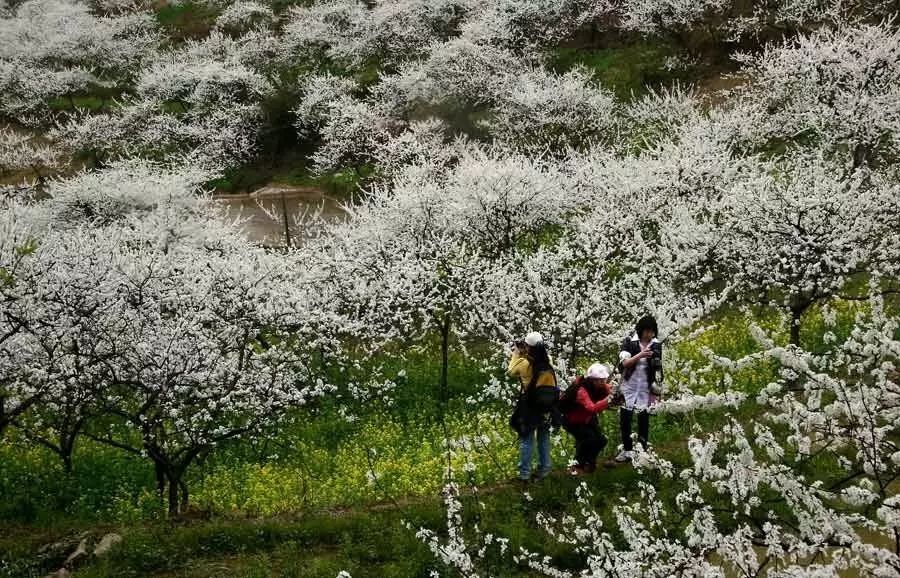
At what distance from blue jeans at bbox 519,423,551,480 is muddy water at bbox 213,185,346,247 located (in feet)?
86.4

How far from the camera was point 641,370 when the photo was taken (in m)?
9.94

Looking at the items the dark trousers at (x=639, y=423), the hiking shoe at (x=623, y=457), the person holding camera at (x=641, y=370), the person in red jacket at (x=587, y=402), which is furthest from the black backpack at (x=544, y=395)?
the hiking shoe at (x=623, y=457)

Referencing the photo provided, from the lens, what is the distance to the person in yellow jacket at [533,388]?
9562mm

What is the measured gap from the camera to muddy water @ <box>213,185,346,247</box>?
36969 millimetres

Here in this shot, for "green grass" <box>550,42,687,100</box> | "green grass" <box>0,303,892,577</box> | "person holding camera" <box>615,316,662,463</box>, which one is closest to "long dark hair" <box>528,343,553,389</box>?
"person holding camera" <box>615,316,662,463</box>

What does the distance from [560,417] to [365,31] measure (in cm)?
4675

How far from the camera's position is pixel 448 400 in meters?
16.9

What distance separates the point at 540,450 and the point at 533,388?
1.22m

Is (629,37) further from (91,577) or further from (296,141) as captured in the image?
(91,577)

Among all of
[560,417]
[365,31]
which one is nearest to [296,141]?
[365,31]

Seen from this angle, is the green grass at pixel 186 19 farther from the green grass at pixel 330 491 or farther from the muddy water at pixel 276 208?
the green grass at pixel 330 491

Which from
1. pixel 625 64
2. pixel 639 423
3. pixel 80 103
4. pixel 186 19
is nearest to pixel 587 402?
pixel 639 423

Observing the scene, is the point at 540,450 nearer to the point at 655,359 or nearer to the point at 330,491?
the point at 655,359

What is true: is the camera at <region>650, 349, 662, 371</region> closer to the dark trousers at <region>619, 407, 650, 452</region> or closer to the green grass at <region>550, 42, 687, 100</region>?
the dark trousers at <region>619, 407, 650, 452</region>
